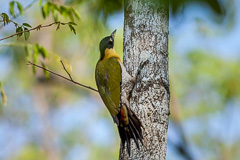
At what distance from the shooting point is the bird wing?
3.34 m

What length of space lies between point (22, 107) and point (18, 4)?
1369 centimetres

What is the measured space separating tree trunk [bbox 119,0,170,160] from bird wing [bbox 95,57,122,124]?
390 millimetres

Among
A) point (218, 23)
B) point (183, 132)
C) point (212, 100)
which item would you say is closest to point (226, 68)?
point (212, 100)

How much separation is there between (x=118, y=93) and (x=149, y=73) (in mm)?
536

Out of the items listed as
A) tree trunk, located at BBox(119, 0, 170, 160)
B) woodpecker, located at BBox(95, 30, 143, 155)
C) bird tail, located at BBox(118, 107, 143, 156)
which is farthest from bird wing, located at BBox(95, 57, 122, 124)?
tree trunk, located at BBox(119, 0, 170, 160)

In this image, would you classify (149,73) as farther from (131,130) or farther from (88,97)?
(88,97)

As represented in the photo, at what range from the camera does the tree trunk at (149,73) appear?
2826 millimetres

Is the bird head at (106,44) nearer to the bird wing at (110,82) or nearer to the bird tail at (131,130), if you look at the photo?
the bird wing at (110,82)

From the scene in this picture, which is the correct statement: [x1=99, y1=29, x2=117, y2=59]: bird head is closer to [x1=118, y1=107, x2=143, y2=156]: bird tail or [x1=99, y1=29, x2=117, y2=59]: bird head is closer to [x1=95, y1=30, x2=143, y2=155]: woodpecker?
[x1=95, y1=30, x2=143, y2=155]: woodpecker

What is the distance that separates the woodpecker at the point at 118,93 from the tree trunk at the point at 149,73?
7 cm

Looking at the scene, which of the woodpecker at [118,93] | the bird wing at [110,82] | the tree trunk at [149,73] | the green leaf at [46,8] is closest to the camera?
the tree trunk at [149,73]

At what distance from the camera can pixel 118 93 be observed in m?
3.40

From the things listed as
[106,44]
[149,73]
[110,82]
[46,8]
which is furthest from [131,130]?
[46,8]

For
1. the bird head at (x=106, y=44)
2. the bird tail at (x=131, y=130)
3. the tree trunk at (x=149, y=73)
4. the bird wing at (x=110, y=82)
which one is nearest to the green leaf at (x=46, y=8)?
the bird head at (x=106, y=44)
